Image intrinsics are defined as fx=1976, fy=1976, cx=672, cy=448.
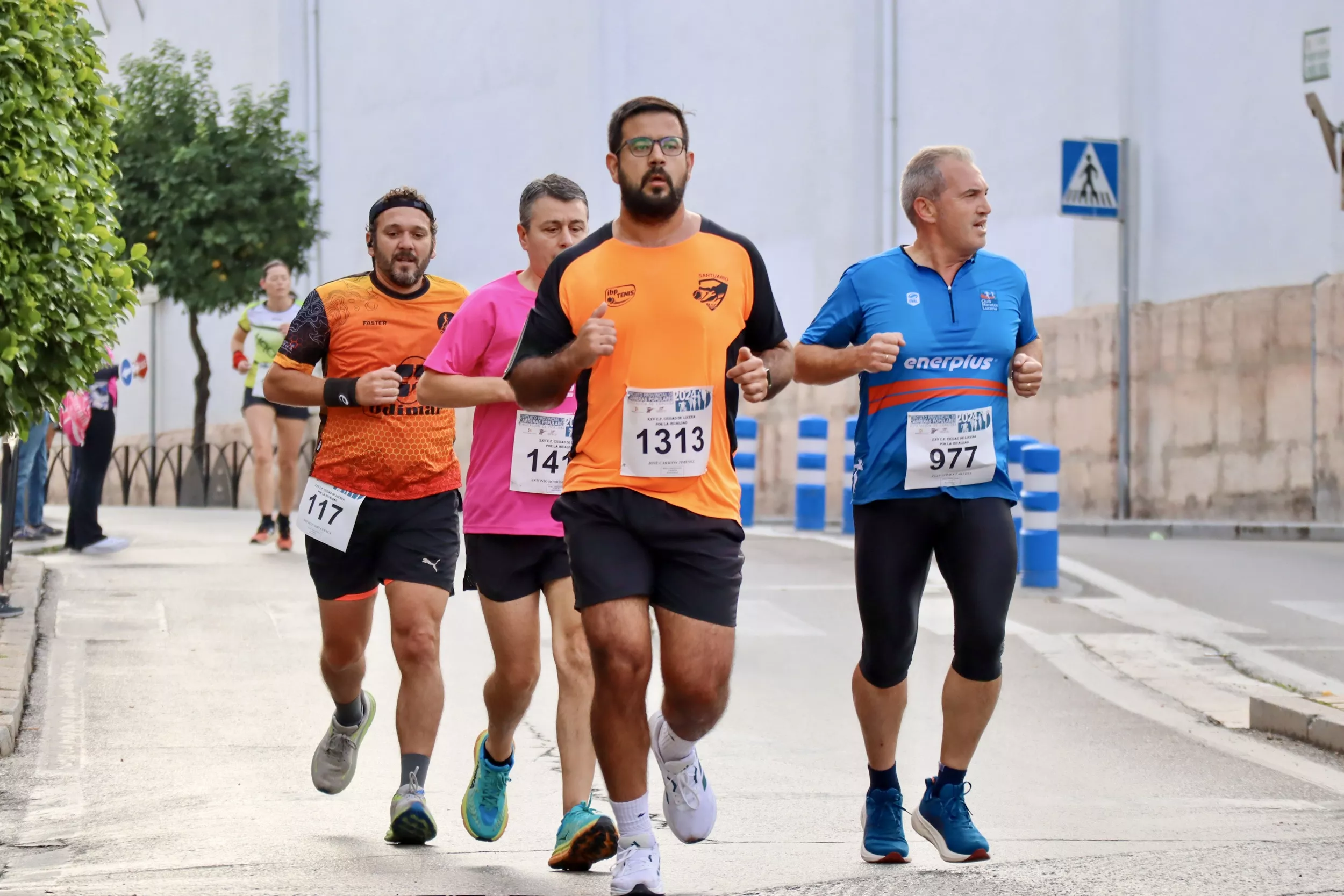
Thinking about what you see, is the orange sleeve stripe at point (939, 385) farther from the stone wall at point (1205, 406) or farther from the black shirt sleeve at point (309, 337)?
the stone wall at point (1205, 406)

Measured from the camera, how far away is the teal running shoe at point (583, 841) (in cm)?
531

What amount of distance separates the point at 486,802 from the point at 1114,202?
44.2 ft

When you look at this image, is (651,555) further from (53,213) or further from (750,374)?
(53,213)

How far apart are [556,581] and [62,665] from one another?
4247 mm

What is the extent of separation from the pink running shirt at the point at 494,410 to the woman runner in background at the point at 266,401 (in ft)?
24.2

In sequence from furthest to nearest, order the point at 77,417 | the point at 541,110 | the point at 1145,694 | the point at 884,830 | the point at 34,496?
the point at 541,110 → the point at 34,496 → the point at 77,417 → the point at 1145,694 → the point at 884,830

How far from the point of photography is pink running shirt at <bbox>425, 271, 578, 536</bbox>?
596 cm

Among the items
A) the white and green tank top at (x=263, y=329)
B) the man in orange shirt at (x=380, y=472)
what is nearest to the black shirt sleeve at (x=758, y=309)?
the man in orange shirt at (x=380, y=472)

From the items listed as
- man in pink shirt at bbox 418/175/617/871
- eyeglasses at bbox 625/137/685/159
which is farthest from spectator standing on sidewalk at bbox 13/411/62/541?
eyeglasses at bbox 625/137/685/159

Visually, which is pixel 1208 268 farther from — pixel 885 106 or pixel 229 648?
pixel 229 648

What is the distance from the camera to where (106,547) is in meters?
14.3

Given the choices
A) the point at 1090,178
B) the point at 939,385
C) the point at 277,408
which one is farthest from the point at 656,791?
the point at 1090,178

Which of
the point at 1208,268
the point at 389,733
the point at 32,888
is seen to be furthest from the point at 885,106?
the point at 32,888

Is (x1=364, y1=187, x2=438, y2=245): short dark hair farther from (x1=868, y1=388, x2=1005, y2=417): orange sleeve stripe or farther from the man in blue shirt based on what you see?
(x1=868, y1=388, x2=1005, y2=417): orange sleeve stripe
